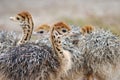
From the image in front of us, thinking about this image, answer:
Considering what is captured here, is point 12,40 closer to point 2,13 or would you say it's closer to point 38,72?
point 38,72

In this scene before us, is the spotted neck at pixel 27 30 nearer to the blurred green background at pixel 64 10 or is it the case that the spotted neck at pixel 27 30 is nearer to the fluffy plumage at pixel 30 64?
the fluffy plumage at pixel 30 64

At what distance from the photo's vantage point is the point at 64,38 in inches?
336

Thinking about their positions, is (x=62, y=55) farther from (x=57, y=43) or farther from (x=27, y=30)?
(x=27, y=30)

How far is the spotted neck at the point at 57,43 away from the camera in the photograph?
25.8 feet

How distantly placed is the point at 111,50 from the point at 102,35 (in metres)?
0.26

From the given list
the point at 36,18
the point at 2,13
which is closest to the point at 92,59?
the point at 36,18

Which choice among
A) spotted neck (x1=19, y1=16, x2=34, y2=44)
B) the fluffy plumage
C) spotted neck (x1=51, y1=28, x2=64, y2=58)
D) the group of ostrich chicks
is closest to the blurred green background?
the group of ostrich chicks

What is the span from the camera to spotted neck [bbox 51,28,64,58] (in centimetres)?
786

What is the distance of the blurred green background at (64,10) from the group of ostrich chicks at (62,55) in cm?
565

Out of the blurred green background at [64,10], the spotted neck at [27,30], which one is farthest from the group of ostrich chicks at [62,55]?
the blurred green background at [64,10]

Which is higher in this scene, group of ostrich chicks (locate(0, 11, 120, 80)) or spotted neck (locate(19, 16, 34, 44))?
spotted neck (locate(19, 16, 34, 44))

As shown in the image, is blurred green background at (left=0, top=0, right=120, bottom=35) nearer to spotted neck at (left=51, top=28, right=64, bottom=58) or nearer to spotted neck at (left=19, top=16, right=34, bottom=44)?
spotted neck at (left=19, top=16, right=34, bottom=44)

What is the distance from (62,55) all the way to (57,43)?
0.15 meters

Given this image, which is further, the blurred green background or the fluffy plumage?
the blurred green background
